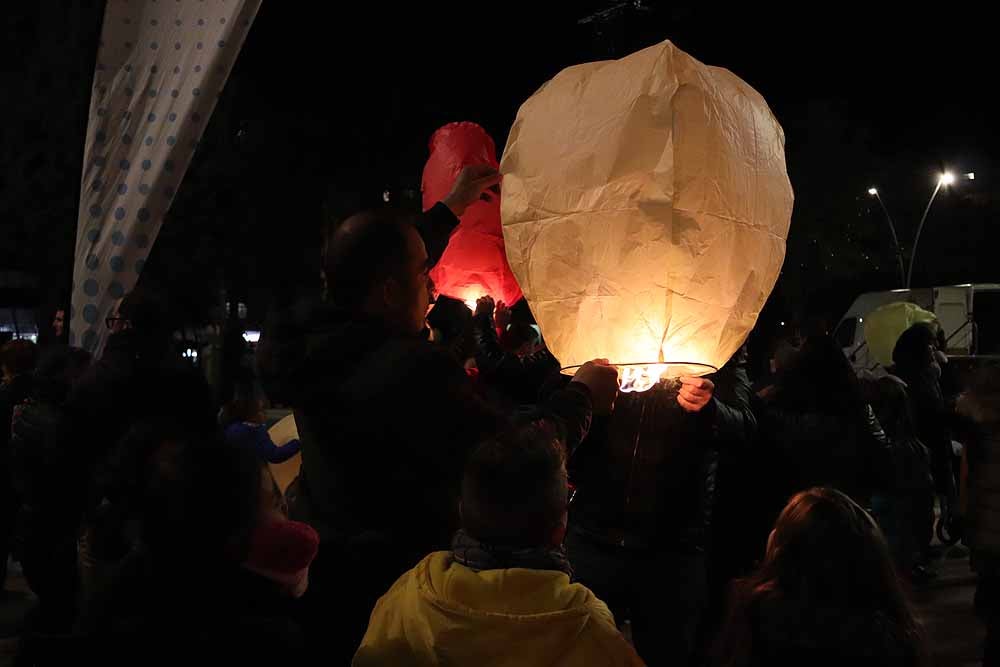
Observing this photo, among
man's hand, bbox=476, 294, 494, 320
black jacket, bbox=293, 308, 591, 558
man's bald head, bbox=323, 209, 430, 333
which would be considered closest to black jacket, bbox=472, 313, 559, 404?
man's hand, bbox=476, 294, 494, 320

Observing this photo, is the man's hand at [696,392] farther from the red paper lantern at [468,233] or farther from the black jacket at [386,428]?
the red paper lantern at [468,233]

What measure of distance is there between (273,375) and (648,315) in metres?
0.99

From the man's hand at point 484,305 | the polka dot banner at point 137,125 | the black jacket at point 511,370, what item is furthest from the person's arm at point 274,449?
the black jacket at point 511,370

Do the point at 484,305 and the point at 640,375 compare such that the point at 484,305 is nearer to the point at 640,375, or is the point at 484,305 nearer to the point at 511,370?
the point at 511,370

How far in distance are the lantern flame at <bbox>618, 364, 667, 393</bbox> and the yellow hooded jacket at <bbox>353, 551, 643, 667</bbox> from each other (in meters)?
0.74

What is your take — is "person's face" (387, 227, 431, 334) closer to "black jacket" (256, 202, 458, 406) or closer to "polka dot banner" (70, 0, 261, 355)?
"black jacket" (256, 202, 458, 406)

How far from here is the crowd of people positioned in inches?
59.5

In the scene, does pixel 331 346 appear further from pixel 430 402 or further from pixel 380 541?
pixel 380 541

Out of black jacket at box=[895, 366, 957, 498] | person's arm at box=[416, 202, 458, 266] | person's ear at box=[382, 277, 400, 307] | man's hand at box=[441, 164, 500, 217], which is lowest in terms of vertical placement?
black jacket at box=[895, 366, 957, 498]

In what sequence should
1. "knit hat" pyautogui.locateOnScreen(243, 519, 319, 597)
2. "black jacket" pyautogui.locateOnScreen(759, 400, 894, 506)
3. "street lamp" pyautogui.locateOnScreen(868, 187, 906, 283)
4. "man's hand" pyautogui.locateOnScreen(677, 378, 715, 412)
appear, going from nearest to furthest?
"knit hat" pyautogui.locateOnScreen(243, 519, 319, 597) → "man's hand" pyautogui.locateOnScreen(677, 378, 715, 412) → "black jacket" pyautogui.locateOnScreen(759, 400, 894, 506) → "street lamp" pyautogui.locateOnScreen(868, 187, 906, 283)

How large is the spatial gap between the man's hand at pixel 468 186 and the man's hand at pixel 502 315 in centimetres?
199

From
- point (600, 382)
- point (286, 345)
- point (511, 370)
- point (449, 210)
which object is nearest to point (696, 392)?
Result: point (600, 382)

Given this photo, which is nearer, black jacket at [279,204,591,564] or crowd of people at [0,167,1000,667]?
crowd of people at [0,167,1000,667]

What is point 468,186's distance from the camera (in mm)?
2619
